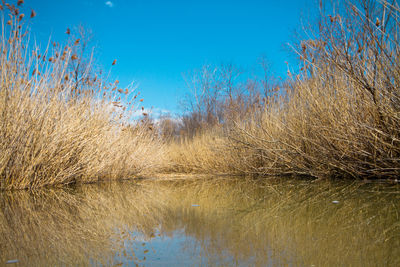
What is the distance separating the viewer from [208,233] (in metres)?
1.35

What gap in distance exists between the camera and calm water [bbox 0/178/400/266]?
3.27 feet

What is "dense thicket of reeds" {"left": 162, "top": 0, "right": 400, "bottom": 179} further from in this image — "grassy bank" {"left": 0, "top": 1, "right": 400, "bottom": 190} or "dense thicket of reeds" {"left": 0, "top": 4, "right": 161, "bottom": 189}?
"dense thicket of reeds" {"left": 0, "top": 4, "right": 161, "bottom": 189}

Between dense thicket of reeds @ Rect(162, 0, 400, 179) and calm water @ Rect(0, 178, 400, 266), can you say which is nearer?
calm water @ Rect(0, 178, 400, 266)

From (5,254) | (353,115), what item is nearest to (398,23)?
(353,115)

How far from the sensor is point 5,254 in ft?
3.61

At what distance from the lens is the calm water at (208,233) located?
3.27ft

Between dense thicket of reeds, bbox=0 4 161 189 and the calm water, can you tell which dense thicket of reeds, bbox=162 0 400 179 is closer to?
the calm water

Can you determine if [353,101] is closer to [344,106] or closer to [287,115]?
[344,106]

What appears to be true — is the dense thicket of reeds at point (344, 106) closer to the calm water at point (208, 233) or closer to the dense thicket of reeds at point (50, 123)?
the calm water at point (208, 233)

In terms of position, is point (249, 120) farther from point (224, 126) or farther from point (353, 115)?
point (353, 115)

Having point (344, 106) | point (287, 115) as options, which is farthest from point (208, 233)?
point (287, 115)

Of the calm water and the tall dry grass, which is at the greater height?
the tall dry grass

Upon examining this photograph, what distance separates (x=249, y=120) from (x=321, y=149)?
7.33 feet

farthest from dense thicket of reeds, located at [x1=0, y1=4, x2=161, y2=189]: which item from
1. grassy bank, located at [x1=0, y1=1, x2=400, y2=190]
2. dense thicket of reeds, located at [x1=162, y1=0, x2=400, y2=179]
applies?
dense thicket of reeds, located at [x1=162, y1=0, x2=400, y2=179]
